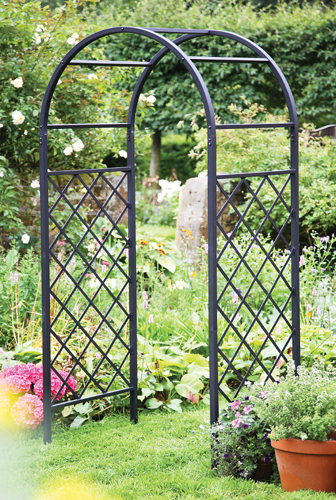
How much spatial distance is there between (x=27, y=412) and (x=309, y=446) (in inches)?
63.0

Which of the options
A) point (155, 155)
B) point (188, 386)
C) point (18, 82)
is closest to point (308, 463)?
point (188, 386)

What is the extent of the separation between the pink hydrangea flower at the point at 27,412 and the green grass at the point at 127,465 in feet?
0.32

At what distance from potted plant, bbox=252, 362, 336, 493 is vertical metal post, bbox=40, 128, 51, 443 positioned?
118cm

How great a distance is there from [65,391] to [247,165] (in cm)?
367

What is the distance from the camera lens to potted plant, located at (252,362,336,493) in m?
2.29

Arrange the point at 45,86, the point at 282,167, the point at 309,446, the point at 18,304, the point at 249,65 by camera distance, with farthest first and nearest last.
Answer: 1. the point at 249,65
2. the point at 282,167
3. the point at 45,86
4. the point at 18,304
5. the point at 309,446

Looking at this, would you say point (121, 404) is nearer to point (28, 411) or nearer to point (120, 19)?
point (28, 411)

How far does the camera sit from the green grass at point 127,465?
249 cm

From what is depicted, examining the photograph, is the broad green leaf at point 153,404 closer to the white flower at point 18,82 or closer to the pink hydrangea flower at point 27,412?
the pink hydrangea flower at point 27,412

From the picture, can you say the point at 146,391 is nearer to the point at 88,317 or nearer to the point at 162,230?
the point at 88,317

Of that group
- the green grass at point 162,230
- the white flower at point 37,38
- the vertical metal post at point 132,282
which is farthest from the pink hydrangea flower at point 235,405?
the green grass at point 162,230

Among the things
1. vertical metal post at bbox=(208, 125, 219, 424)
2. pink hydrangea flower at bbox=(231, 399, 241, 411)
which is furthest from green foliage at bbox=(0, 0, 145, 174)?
pink hydrangea flower at bbox=(231, 399, 241, 411)

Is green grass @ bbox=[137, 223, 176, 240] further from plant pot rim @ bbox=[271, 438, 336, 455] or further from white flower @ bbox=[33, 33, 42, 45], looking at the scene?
plant pot rim @ bbox=[271, 438, 336, 455]

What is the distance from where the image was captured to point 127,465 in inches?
110
